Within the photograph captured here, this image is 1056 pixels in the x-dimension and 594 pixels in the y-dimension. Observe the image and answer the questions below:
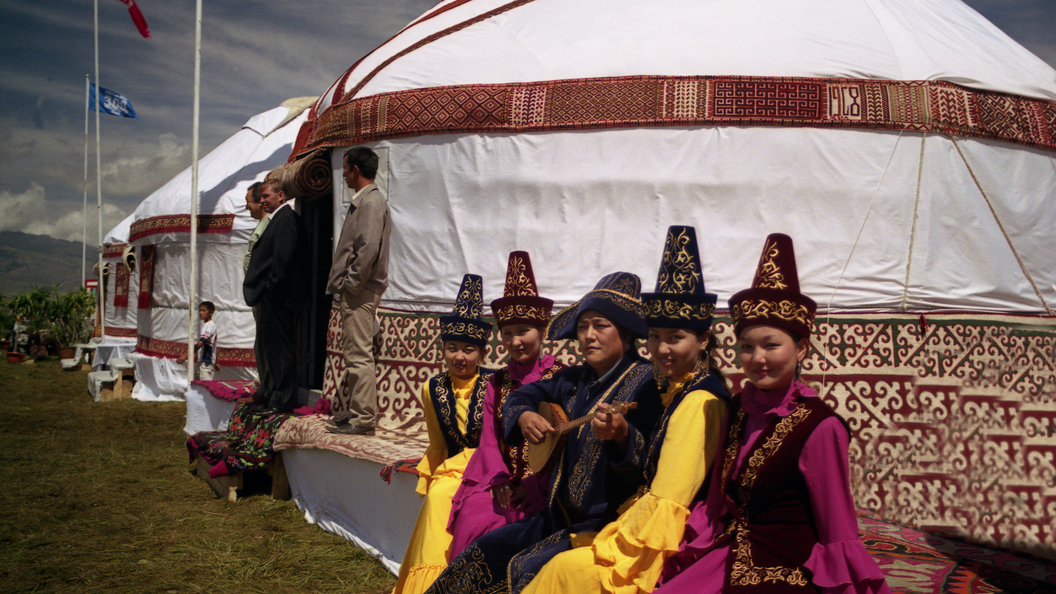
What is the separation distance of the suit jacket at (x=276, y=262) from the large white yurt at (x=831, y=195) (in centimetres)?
110

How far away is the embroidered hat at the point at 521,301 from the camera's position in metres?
2.97

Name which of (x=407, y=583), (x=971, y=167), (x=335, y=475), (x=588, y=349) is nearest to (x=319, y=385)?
(x=335, y=475)

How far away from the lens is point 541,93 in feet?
15.0

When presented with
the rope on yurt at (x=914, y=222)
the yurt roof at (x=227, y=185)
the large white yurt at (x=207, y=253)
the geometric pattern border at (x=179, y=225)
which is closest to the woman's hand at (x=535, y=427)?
the rope on yurt at (x=914, y=222)

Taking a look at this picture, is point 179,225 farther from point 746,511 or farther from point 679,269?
point 746,511

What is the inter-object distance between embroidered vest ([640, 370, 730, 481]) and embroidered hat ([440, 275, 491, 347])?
1.22m

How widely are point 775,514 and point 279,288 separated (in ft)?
14.4

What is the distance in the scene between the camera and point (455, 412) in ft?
10.6

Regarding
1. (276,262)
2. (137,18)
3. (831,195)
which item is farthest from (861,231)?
(137,18)

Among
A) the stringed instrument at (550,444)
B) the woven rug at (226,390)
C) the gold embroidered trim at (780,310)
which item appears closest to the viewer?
the gold embroidered trim at (780,310)

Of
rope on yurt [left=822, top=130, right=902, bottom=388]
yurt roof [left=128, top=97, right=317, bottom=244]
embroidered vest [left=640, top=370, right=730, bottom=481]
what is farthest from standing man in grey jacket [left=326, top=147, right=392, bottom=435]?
yurt roof [left=128, top=97, right=317, bottom=244]

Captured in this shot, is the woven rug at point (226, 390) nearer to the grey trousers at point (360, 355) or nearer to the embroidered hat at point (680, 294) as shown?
the grey trousers at point (360, 355)

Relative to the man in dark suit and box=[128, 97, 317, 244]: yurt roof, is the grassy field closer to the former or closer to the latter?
the man in dark suit

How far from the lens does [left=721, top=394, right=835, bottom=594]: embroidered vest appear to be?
1812 mm
